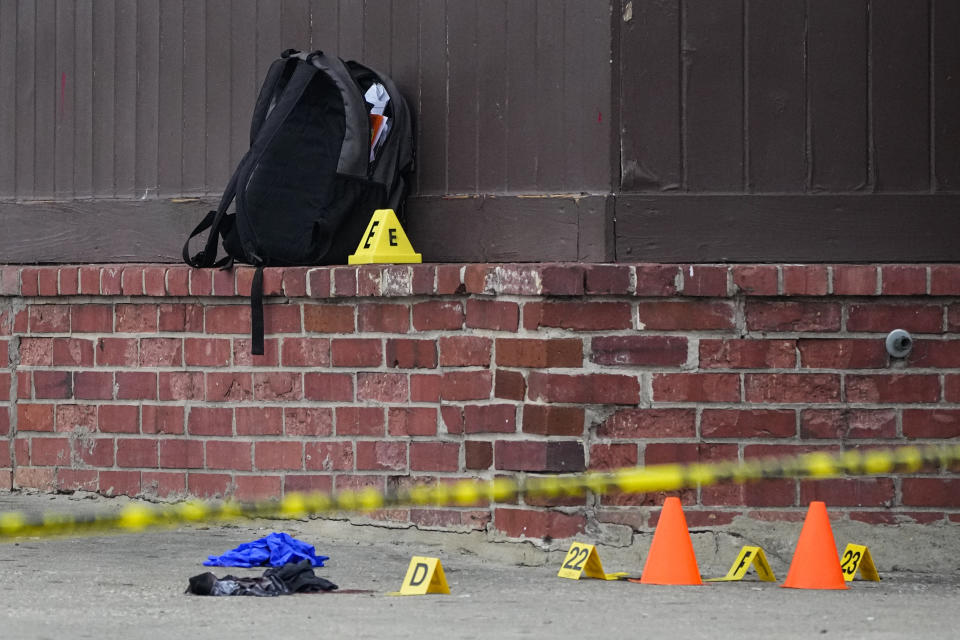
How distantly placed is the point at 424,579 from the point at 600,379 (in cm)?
106

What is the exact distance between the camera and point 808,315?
560 cm

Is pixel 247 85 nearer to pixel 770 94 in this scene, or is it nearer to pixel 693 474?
pixel 770 94

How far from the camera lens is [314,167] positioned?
6016 millimetres

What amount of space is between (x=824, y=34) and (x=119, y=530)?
126 inches

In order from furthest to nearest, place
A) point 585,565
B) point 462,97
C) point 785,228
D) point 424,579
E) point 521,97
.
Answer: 1. point 462,97
2. point 521,97
3. point 785,228
4. point 585,565
5. point 424,579

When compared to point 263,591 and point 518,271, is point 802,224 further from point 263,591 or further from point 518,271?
point 263,591

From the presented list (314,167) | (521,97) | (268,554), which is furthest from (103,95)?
(268,554)

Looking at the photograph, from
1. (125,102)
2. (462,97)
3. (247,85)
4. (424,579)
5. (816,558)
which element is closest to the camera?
(424,579)

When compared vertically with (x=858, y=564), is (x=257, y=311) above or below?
above

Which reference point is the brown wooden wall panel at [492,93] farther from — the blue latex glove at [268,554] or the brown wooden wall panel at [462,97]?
the blue latex glove at [268,554]

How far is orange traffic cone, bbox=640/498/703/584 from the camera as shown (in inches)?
200

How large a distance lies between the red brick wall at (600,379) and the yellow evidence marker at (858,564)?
Result: 25 centimetres

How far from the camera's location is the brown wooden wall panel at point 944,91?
5.78 metres

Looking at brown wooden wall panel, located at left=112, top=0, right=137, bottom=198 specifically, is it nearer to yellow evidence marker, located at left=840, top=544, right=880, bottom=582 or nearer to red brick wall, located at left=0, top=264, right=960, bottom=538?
red brick wall, located at left=0, top=264, right=960, bottom=538
